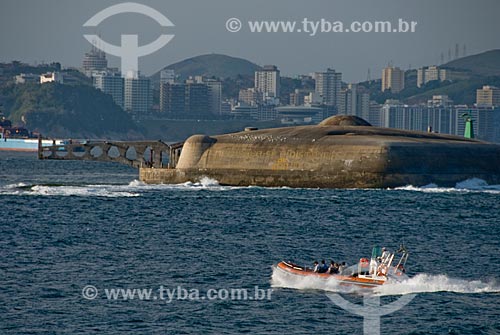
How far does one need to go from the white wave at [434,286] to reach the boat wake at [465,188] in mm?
Answer: 45554

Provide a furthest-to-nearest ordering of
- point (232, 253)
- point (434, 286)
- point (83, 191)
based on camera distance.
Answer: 1. point (83, 191)
2. point (232, 253)
3. point (434, 286)

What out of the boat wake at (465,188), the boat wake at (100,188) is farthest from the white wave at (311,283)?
the boat wake at (465,188)

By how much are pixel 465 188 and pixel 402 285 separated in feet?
174

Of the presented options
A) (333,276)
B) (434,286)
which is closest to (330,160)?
(434,286)

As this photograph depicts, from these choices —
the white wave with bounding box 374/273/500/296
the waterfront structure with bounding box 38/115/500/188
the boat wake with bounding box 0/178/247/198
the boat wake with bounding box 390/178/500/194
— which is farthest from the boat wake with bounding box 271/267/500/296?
the waterfront structure with bounding box 38/115/500/188

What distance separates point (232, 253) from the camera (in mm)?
55188

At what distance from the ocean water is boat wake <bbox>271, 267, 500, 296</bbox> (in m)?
0.05

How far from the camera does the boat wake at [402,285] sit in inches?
1738

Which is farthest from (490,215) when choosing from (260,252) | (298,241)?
(260,252)

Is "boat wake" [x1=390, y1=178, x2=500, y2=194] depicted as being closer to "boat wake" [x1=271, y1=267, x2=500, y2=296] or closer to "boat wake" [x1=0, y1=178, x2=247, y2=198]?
"boat wake" [x1=0, y1=178, x2=247, y2=198]

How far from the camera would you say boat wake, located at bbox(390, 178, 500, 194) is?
3664 inches

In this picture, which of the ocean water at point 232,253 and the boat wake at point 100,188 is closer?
the ocean water at point 232,253

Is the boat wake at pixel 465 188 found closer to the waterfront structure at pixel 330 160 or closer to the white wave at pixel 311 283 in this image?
the waterfront structure at pixel 330 160

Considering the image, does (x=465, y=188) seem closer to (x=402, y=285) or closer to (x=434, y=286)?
(x=434, y=286)
